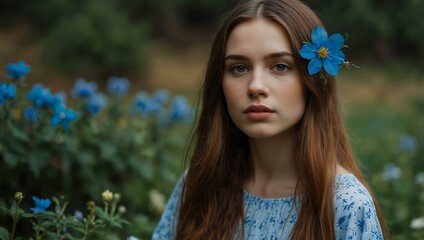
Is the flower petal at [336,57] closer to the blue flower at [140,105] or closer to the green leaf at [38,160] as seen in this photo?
the green leaf at [38,160]

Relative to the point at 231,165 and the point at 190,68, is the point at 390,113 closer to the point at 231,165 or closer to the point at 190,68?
the point at 190,68

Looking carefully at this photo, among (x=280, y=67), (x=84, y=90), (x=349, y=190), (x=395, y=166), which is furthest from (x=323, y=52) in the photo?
(x=395, y=166)

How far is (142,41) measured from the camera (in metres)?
8.44

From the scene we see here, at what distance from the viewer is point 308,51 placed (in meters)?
1.74

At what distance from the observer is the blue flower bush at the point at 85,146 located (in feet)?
8.76

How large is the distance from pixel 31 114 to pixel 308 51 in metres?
1.50

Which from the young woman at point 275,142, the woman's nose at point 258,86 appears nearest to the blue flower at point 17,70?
the young woman at point 275,142

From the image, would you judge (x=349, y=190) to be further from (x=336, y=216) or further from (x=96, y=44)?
(x=96, y=44)

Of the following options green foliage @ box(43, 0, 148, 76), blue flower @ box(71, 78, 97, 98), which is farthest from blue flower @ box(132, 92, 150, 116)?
green foliage @ box(43, 0, 148, 76)

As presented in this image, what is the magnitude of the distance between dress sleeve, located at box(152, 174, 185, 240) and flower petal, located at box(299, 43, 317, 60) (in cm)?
68

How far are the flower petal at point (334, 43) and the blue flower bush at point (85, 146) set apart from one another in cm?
117

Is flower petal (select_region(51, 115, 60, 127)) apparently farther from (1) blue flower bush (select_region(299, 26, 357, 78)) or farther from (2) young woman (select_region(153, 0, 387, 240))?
(1) blue flower bush (select_region(299, 26, 357, 78))

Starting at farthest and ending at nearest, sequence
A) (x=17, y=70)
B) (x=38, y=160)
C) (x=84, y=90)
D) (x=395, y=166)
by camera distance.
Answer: (x=395, y=166) < (x=84, y=90) < (x=38, y=160) < (x=17, y=70)

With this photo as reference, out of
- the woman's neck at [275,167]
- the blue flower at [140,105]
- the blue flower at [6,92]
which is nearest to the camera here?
the woman's neck at [275,167]
